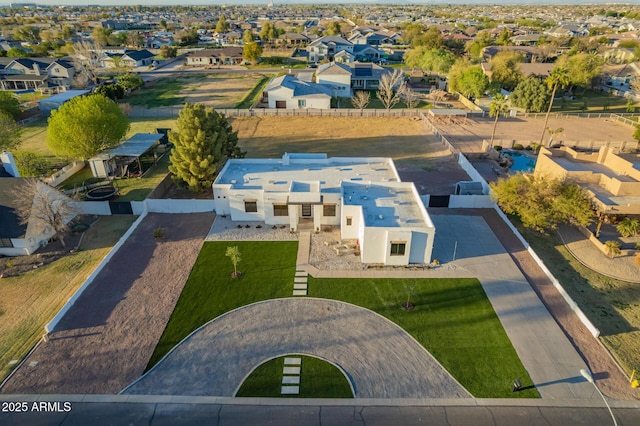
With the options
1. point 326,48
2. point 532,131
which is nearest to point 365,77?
point 532,131

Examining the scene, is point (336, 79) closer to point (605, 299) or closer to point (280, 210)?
point (280, 210)

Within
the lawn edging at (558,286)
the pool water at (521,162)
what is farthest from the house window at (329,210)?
the pool water at (521,162)

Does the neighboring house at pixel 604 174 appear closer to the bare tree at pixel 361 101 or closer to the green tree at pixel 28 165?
the bare tree at pixel 361 101

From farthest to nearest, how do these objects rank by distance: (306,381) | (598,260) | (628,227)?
(628,227) → (598,260) → (306,381)

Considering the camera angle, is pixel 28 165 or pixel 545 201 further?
pixel 28 165

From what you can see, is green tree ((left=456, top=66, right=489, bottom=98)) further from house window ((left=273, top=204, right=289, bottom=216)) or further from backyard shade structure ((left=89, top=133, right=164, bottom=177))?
backyard shade structure ((left=89, top=133, right=164, bottom=177))

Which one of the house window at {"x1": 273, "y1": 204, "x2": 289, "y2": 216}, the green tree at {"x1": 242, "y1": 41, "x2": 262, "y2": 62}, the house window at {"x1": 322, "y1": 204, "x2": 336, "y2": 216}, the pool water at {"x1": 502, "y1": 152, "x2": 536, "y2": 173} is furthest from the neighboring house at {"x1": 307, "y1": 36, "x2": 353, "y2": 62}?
the house window at {"x1": 322, "y1": 204, "x2": 336, "y2": 216}
